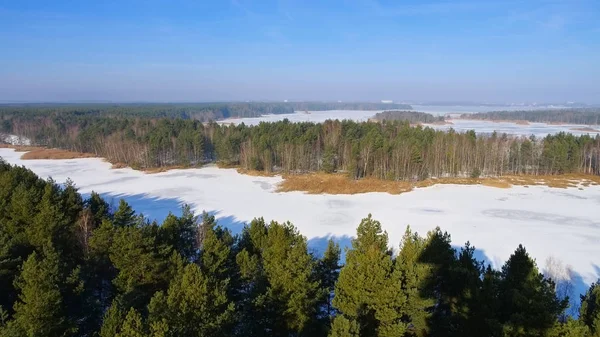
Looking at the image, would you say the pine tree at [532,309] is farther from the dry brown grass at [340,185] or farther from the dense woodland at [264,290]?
the dry brown grass at [340,185]

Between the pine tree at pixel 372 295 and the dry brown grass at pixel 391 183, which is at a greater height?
the pine tree at pixel 372 295

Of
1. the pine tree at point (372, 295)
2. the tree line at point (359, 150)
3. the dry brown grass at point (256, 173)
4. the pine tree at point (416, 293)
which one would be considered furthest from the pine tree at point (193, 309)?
the dry brown grass at point (256, 173)

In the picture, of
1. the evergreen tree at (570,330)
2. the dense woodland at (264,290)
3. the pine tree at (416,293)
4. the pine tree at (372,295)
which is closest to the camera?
the evergreen tree at (570,330)

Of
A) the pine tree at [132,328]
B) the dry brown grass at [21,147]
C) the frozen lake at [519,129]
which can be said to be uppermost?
the frozen lake at [519,129]

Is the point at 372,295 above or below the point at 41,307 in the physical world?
below

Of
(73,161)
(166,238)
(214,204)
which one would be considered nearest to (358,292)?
(166,238)

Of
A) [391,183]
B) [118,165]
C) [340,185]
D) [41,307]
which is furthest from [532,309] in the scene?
[118,165]

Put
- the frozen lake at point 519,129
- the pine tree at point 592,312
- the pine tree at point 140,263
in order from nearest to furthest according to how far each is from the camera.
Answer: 1. the pine tree at point 592,312
2. the pine tree at point 140,263
3. the frozen lake at point 519,129

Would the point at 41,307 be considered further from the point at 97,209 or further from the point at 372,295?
the point at 97,209
